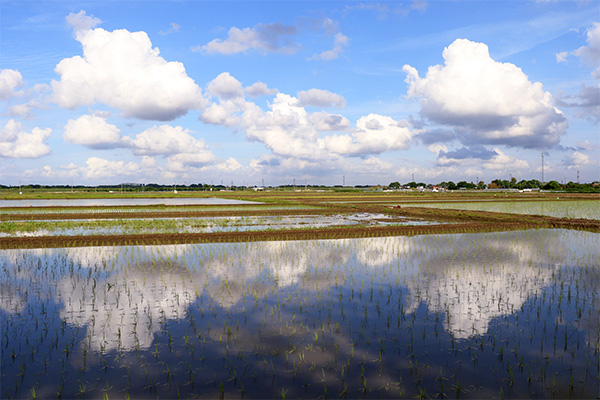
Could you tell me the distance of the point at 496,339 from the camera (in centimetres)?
699

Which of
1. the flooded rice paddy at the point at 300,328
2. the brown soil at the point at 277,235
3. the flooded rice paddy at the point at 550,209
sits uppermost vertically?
the flooded rice paddy at the point at 550,209

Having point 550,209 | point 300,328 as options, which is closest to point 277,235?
point 300,328

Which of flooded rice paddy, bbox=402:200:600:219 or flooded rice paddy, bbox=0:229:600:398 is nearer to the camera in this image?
flooded rice paddy, bbox=0:229:600:398

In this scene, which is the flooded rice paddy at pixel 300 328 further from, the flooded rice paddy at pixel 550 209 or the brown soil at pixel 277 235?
the flooded rice paddy at pixel 550 209

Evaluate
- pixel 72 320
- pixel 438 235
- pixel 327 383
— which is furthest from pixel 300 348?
pixel 438 235

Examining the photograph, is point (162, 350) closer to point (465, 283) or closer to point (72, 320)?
point (72, 320)

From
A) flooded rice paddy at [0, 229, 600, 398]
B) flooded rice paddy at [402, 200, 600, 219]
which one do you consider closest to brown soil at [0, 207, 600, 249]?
flooded rice paddy at [0, 229, 600, 398]

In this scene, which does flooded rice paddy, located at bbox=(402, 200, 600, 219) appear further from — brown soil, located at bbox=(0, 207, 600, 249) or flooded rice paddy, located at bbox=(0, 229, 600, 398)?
flooded rice paddy, located at bbox=(0, 229, 600, 398)

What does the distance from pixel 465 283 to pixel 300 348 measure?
626 cm

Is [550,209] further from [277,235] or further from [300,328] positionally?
[300,328]

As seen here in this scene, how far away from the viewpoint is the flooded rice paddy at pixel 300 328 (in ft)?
18.4

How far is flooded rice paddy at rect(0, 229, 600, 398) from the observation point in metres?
5.61

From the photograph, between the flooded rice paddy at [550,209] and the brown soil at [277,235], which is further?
the flooded rice paddy at [550,209]

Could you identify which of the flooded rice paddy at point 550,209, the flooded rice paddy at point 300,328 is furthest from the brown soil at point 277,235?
the flooded rice paddy at point 550,209
